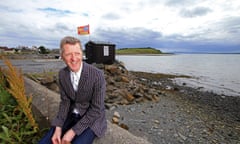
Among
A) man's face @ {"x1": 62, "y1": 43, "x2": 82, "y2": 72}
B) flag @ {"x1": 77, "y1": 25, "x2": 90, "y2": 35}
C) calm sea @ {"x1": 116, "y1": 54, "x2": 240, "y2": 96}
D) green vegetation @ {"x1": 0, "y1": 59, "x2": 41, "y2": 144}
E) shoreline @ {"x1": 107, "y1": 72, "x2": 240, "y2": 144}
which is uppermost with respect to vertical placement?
flag @ {"x1": 77, "y1": 25, "x2": 90, "y2": 35}

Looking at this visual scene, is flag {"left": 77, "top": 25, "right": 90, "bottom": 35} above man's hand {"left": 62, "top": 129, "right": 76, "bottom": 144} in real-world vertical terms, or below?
above

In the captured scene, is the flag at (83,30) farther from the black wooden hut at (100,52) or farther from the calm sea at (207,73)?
the calm sea at (207,73)

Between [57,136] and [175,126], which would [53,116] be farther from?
[175,126]

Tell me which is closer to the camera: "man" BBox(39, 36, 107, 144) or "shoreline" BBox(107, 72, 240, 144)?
"man" BBox(39, 36, 107, 144)

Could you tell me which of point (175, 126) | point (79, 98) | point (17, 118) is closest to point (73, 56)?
point (79, 98)

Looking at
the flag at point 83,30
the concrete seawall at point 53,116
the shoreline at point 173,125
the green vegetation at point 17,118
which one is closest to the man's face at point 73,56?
the green vegetation at point 17,118

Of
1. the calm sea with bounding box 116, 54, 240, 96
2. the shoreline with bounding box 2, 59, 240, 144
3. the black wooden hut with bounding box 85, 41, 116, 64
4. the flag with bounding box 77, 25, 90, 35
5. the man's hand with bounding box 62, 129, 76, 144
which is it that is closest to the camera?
the man's hand with bounding box 62, 129, 76, 144

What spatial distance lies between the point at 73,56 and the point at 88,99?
0.49 m

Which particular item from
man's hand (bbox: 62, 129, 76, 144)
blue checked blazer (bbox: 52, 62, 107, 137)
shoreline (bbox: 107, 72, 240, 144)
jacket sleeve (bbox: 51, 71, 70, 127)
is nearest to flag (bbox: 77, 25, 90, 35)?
shoreline (bbox: 107, 72, 240, 144)

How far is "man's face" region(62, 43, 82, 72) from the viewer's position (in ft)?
6.59

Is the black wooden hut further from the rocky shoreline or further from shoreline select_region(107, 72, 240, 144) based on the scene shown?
shoreline select_region(107, 72, 240, 144)

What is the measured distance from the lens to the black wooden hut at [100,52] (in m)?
17.8

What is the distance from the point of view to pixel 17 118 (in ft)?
9.23

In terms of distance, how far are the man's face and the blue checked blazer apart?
0.09 meters
